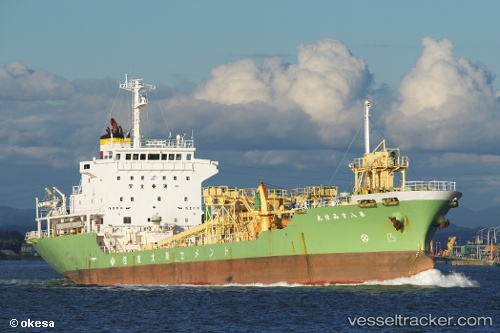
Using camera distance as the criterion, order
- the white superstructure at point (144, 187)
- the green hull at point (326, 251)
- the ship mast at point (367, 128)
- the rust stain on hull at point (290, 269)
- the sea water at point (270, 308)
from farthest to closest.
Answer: the white superstructure at point (144, 187) < the ship mast at point (367, 128) < the rust stain on hull at point (290, 269) < the green hull at point (326, 251) < the sea water at point (270, 308)

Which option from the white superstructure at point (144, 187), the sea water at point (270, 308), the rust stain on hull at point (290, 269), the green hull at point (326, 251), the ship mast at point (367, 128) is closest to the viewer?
the sea water at point (270, 308)

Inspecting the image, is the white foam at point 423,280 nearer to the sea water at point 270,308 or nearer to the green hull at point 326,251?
the sea water at point 270,308

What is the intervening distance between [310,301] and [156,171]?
16.8 metres

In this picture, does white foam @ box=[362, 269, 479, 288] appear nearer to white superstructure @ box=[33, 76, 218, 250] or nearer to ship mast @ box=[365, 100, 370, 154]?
ship mast @ box=[365, 100, 370, 154]

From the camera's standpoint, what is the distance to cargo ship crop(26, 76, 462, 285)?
134ft

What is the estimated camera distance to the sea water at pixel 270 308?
32844mm

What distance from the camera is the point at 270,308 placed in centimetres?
3638

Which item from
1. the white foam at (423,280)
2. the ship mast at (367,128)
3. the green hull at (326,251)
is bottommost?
the white foam at (423,280)

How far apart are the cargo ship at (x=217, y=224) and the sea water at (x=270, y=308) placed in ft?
3.67

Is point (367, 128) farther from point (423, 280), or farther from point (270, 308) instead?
point (270, 308)

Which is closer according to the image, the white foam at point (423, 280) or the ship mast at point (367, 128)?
the white foam at point (423, 280)

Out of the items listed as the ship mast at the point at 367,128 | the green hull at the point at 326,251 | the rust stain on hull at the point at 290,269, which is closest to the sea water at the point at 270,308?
the rust stain on hull at the point at 290,269

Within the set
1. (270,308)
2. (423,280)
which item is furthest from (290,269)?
(270,308)

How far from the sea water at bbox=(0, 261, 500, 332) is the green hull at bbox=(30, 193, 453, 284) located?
60 centimetres
